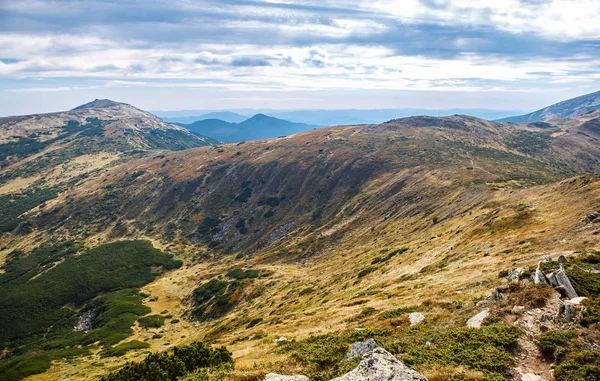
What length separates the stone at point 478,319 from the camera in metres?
21.0

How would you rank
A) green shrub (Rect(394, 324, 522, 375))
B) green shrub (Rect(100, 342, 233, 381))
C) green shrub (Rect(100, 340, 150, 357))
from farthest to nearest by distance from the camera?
green shrub (Rect(100, 340, 150, 357))
green shrub (Rect(100, 342, 233, 381))
green shrub (Rect(394, 324, 522, 375))

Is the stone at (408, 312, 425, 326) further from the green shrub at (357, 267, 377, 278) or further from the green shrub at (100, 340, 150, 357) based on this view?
the green shrub at (100, 340, 150, 357)

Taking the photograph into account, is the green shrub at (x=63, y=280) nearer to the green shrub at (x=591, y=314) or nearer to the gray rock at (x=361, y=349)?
the gray rock at (x=361, y=349)

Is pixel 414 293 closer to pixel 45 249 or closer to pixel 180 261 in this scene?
pixel 180 261

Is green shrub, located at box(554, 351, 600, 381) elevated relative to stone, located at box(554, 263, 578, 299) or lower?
lower

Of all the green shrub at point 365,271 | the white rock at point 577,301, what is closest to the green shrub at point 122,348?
the green shrub at point 365,271

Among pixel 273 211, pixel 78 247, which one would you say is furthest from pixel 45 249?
→ pixel 273 211

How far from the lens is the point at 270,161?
194250 mm

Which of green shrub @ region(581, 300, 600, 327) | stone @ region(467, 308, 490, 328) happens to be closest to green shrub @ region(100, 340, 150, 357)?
stone @ region(467, 308, 490, 328)

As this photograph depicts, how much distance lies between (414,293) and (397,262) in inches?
946

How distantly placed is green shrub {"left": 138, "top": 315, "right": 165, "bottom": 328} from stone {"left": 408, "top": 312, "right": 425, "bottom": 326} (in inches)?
3043

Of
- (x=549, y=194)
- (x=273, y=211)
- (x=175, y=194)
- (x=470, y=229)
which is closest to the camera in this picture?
(x=470, y=229)

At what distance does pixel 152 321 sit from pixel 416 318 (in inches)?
3195

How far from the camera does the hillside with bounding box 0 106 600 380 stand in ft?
75.0
